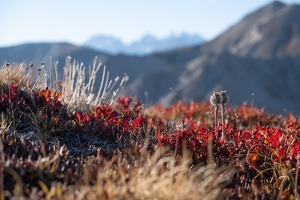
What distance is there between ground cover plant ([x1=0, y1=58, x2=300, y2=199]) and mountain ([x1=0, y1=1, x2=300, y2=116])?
46.1m

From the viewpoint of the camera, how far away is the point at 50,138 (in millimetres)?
5469

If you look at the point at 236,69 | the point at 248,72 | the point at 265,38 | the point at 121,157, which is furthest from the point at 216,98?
the point at 265,38

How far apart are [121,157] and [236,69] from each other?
67.5 metres

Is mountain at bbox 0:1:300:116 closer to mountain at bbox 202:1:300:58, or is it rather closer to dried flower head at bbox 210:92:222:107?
mountain at bbox 202:1:300:58

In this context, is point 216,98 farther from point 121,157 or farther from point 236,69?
point 236,69

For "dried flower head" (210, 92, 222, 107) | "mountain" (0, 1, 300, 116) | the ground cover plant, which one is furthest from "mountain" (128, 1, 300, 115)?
the ground cover plant

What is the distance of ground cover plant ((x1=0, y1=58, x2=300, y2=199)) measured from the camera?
343 cm

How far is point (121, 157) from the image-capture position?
4.70 m

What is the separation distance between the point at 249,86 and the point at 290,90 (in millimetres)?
10856

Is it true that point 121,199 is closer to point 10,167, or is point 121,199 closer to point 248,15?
point 10,167

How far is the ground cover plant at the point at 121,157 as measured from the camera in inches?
135

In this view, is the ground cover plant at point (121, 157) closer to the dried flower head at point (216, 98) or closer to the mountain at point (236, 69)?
the dried flower head at point (216, 98)

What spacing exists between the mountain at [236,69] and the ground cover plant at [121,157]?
46107 mm

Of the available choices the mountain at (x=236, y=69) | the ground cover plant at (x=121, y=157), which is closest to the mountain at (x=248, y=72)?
the mountain at (x=236, y=69)
